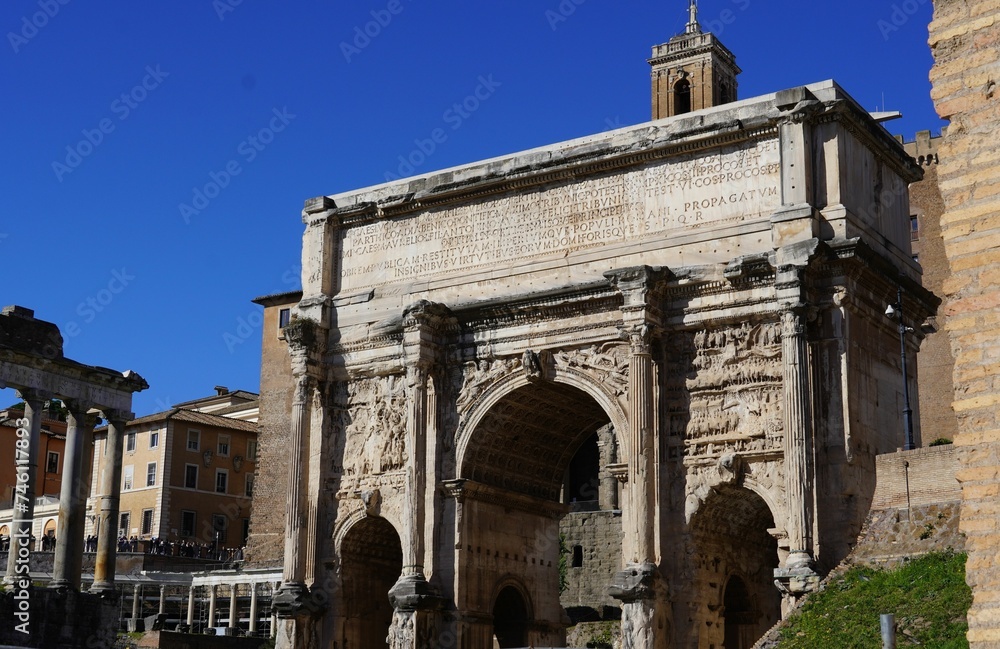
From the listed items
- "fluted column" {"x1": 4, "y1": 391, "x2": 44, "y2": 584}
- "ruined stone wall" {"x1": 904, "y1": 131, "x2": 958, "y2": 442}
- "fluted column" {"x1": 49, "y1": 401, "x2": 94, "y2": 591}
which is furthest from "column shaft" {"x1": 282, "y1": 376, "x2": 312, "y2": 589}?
"ruined stone wall" {"x1": 904, "y1": 131, "x2": 958, "y2": 442}

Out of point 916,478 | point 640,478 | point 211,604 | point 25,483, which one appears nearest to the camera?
point 916,478

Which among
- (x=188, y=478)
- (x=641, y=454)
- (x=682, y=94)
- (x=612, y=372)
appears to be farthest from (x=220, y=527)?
(x=641, y=454)

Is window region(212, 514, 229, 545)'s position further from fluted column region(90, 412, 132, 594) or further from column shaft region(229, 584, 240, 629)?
fluted column region(90, 412, 132, 594)

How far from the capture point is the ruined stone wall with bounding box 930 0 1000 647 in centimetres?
955

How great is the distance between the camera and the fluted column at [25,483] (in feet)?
101

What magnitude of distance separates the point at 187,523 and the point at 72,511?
34954 millimetres

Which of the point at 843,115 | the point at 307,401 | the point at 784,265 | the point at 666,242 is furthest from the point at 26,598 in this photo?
the point at 843,115

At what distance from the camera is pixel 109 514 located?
33312mm

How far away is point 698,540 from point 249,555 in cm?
3400

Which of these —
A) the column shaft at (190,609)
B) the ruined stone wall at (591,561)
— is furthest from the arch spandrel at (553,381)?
the column shaft at (190,609)

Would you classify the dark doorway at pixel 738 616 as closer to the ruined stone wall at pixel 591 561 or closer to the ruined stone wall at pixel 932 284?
the ruined stone wall at pixel 591 561

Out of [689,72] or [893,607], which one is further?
[689,72]

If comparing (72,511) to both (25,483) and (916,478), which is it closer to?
(25,483)

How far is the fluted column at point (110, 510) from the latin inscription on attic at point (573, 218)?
6710 mm
